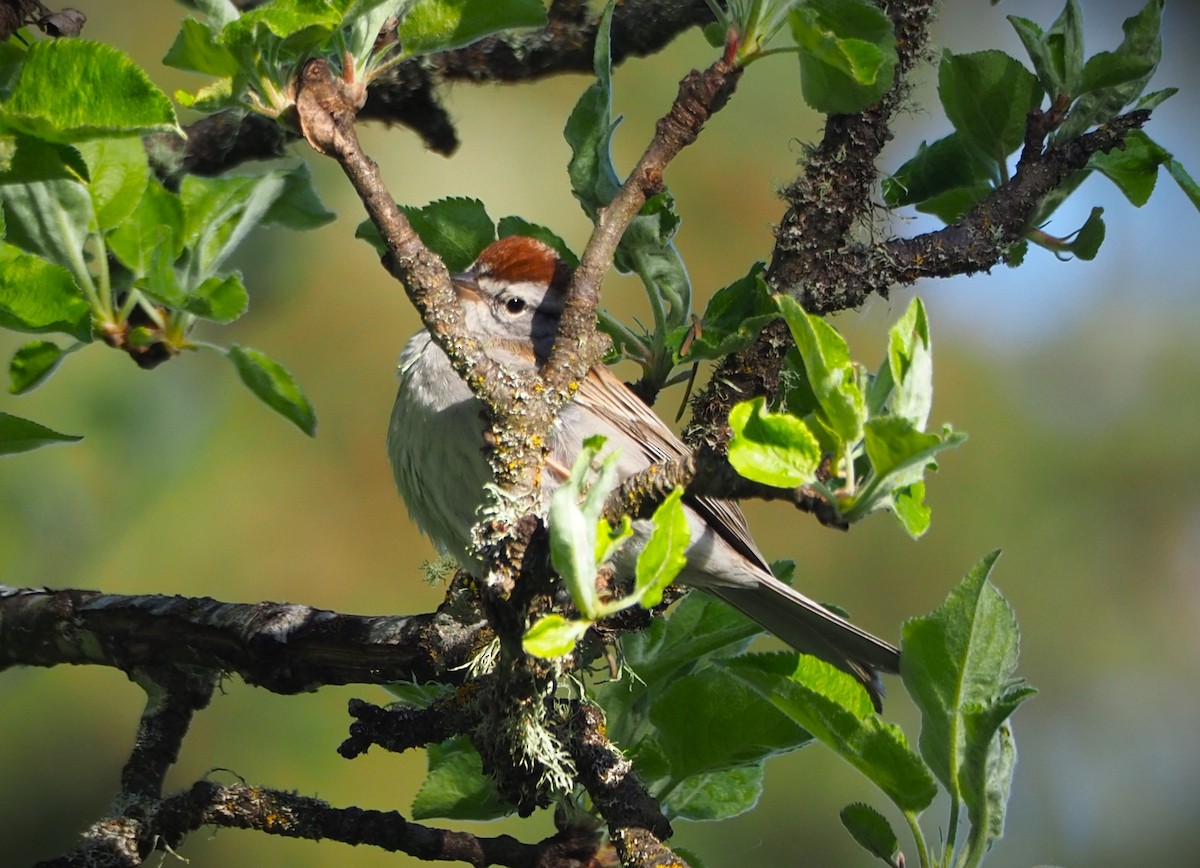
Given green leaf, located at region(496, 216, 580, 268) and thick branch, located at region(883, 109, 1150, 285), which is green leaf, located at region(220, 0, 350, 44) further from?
thick branch, located at region(883, 109, 1150, 285)

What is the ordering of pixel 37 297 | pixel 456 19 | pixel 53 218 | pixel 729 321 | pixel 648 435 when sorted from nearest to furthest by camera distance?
pixel 456 19
pixel 37 297
pixel 53 218
pixel 729 321
pixel 648 435

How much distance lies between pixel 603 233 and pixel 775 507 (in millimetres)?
2731

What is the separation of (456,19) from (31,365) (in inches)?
33.3

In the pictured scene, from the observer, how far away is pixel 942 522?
4262mm

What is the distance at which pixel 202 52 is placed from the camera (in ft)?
4.51

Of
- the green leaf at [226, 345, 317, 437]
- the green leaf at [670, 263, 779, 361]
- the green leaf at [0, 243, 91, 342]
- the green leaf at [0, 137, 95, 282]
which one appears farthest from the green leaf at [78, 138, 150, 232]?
the green leaf at [670, 263, 779, 361]

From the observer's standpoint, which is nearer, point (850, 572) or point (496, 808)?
point (496, 808)

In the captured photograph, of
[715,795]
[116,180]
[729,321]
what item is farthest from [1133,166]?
[116,180]

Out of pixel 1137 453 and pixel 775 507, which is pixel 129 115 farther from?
pixel 1137 453

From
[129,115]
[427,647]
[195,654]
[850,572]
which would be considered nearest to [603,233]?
[129,115]

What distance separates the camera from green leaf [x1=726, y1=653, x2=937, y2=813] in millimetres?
1407

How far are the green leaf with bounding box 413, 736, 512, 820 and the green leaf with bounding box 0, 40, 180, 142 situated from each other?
1125 millimetres

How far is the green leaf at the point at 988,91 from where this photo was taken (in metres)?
1.87

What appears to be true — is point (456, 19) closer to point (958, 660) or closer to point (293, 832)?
point (958, 660)
